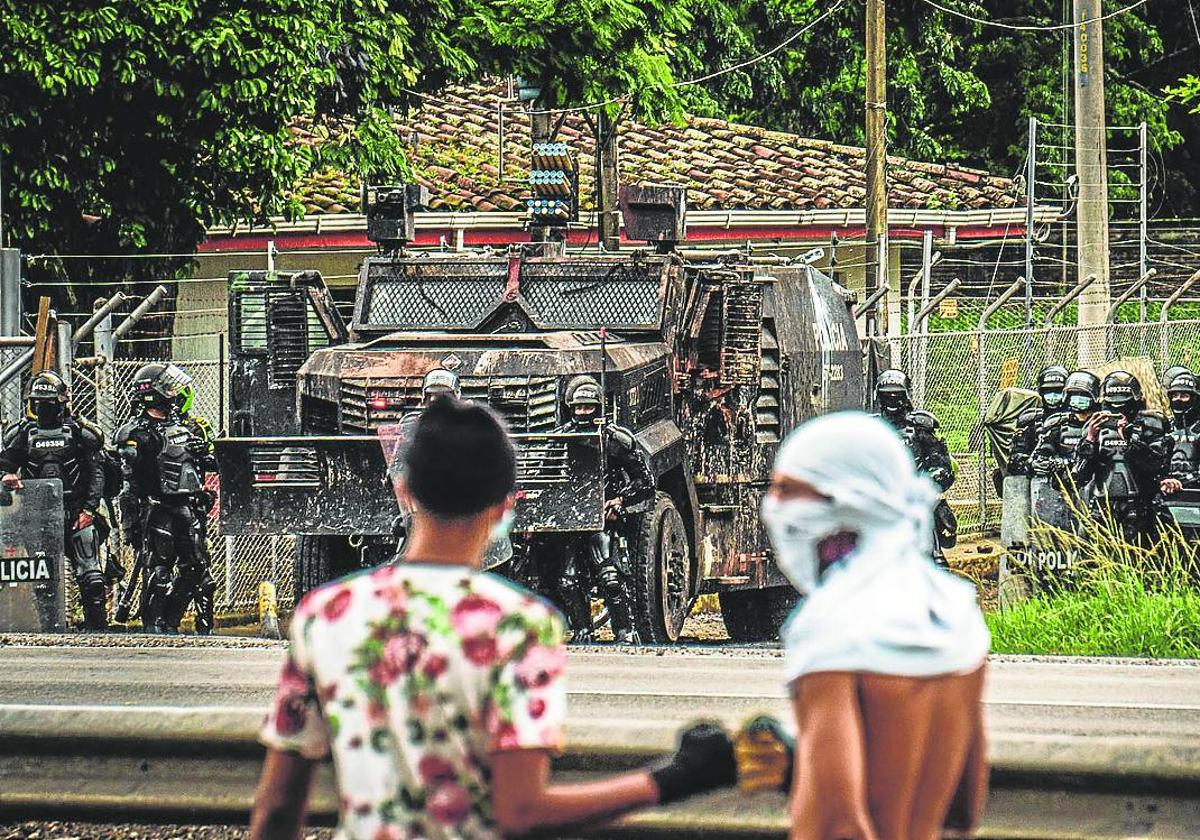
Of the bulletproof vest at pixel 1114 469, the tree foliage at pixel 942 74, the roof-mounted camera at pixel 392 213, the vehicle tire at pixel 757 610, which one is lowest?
the vehicle tire at pixel 757 610

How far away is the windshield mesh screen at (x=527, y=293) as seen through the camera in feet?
46.4

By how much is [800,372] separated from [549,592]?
10.6 ft

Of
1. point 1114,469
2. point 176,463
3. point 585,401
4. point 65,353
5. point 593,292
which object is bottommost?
point 1114,469

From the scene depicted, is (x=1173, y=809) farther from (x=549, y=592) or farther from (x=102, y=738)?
(x=549, y=592)

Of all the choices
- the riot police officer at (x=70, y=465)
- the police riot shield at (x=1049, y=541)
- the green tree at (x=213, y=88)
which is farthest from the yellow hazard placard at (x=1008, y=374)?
the riot police officer at (x=70, y=465)

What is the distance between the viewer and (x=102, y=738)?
234 inches

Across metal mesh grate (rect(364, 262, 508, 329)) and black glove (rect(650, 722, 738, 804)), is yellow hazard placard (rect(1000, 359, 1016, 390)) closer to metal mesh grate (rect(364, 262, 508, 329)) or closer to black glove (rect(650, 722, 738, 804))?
metal mesh grate (rect(364, 262, 508, 329))

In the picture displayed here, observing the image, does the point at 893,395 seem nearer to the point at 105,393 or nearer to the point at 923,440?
the point at 923,440

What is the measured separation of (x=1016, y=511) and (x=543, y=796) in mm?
11281

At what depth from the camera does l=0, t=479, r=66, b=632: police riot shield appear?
12.9 m

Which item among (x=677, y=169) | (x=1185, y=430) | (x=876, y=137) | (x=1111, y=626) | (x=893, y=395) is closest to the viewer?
(x=1111, y=626)

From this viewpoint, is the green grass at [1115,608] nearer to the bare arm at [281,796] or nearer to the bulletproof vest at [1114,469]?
the bulletproof vest at [1114,469]

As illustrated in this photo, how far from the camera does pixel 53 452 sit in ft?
45.2

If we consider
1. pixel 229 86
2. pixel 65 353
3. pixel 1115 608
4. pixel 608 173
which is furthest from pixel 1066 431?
pixel 608 173
